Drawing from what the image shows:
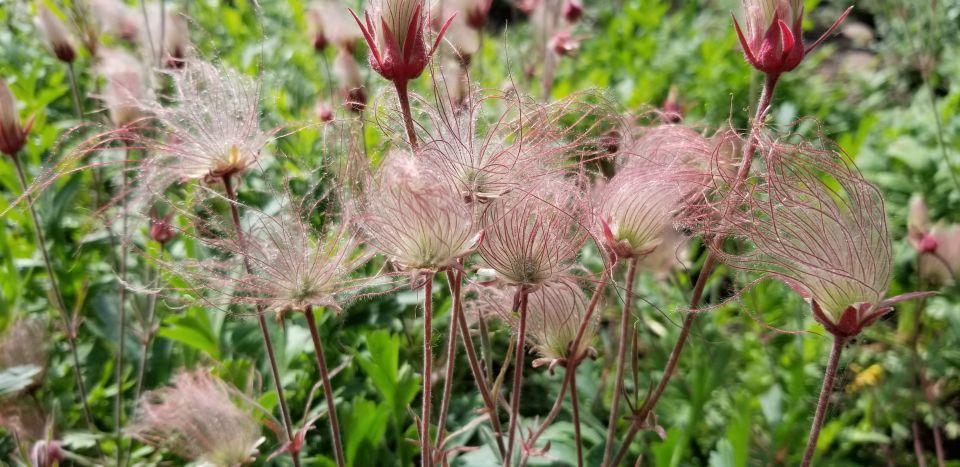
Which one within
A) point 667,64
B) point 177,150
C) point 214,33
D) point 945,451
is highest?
point 214,33

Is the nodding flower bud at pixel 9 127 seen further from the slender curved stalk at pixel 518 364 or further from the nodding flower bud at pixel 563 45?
the nodding flower bud at pixel 563 45

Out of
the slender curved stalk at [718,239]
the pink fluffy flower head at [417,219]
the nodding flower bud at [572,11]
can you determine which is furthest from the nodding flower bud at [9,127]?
the nodding flower bud at [572,11]

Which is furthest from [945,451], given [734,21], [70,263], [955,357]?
[70,263]

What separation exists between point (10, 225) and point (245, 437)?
6.69 feet

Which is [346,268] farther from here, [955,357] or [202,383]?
[955,357]

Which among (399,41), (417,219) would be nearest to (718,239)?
(417,219)

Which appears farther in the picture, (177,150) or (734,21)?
(177,150)

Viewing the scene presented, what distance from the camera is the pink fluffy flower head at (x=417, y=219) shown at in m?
1.12

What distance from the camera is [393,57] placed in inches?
43.1

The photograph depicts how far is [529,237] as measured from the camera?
3.87 ft

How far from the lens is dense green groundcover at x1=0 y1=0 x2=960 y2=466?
5.66 ft

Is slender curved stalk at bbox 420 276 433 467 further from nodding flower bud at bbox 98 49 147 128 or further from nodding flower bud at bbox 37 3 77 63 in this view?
nodding flower bud at bbox 37 3 77 63

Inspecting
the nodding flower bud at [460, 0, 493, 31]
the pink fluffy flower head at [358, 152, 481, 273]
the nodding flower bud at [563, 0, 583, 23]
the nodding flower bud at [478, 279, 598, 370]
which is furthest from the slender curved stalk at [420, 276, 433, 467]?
the nodding flower bud at [563, 0, 583, 23]

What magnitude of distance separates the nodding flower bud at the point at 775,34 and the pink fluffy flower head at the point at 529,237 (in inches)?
13.5
